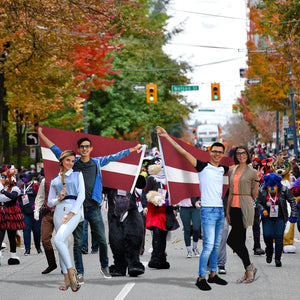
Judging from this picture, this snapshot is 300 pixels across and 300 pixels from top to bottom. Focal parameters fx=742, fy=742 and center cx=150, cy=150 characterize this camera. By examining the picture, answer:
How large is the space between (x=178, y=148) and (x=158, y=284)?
196cm

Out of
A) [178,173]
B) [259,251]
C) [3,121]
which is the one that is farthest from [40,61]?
[178,173]

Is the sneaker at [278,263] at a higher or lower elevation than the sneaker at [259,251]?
higher

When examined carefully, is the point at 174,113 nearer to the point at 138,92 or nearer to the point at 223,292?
the point at 138,92

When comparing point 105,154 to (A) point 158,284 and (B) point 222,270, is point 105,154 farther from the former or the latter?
(B) point 222,270

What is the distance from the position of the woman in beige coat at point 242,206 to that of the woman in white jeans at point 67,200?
2219mm

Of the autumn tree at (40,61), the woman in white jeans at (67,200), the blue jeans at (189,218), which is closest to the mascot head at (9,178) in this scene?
the blue jeans at (189,218)

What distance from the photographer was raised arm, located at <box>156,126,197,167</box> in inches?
395

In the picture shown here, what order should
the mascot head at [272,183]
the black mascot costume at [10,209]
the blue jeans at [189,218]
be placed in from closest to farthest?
the mascot head at [272,183], the black mascot costume at [10,209], the blue jeans at [189,218]

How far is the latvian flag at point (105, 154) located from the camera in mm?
10992

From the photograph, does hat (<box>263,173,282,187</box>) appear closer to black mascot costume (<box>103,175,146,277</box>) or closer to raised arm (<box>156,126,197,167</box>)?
black mascot costume (<box>103,175,146,277</box>)

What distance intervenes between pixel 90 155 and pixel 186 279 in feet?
7.71

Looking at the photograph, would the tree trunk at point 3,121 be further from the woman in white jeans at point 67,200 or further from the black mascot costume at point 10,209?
the woman in white jeans at point 67,200

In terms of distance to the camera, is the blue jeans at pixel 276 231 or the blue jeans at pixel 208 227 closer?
the blue jeans at pixel 208 227

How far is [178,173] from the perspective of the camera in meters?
10.8
